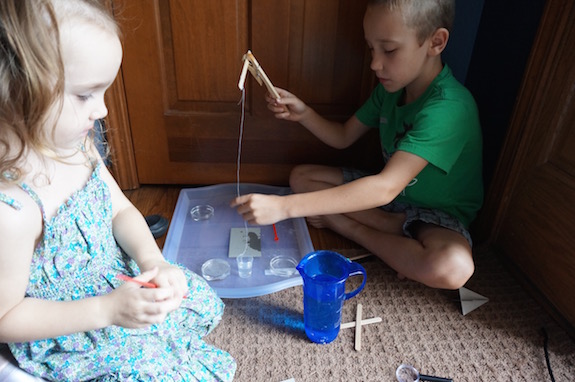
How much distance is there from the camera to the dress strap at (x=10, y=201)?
51cm

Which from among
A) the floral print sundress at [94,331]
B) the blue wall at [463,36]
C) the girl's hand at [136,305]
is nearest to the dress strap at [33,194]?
the floral print sundress at [94,331]

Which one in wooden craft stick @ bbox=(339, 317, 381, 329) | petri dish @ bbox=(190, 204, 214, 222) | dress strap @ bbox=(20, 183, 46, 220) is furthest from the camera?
petri dish @ bbox=(190, 204, 214, 222)

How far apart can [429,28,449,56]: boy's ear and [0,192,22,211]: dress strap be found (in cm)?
83

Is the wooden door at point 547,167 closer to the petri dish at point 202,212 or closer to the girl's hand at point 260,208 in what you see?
the girl's hand at point 260,208

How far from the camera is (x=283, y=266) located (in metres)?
1.07

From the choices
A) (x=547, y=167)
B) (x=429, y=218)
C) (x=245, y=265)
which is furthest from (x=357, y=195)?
(x=547, y=167)

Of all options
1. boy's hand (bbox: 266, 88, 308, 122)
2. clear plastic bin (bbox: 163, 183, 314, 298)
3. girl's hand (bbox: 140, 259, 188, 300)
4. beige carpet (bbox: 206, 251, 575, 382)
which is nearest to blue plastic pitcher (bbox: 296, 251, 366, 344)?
beige carpet (bbox: 206, 251, 575, 382)

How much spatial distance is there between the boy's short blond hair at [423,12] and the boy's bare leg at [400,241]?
0.44 metres

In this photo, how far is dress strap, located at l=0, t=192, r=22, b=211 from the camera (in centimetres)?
51

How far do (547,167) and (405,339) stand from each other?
1.67 ft

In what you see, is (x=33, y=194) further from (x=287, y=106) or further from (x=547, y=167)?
(x=547, y=167)

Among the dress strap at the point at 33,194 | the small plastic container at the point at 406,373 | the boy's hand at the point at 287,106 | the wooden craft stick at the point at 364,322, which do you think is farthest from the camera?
the boy's hand at the point at 287,106

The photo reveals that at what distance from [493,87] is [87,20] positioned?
3.28 feet

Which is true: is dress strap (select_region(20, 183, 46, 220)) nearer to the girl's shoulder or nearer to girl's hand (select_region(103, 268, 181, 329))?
the girl's shoulder
